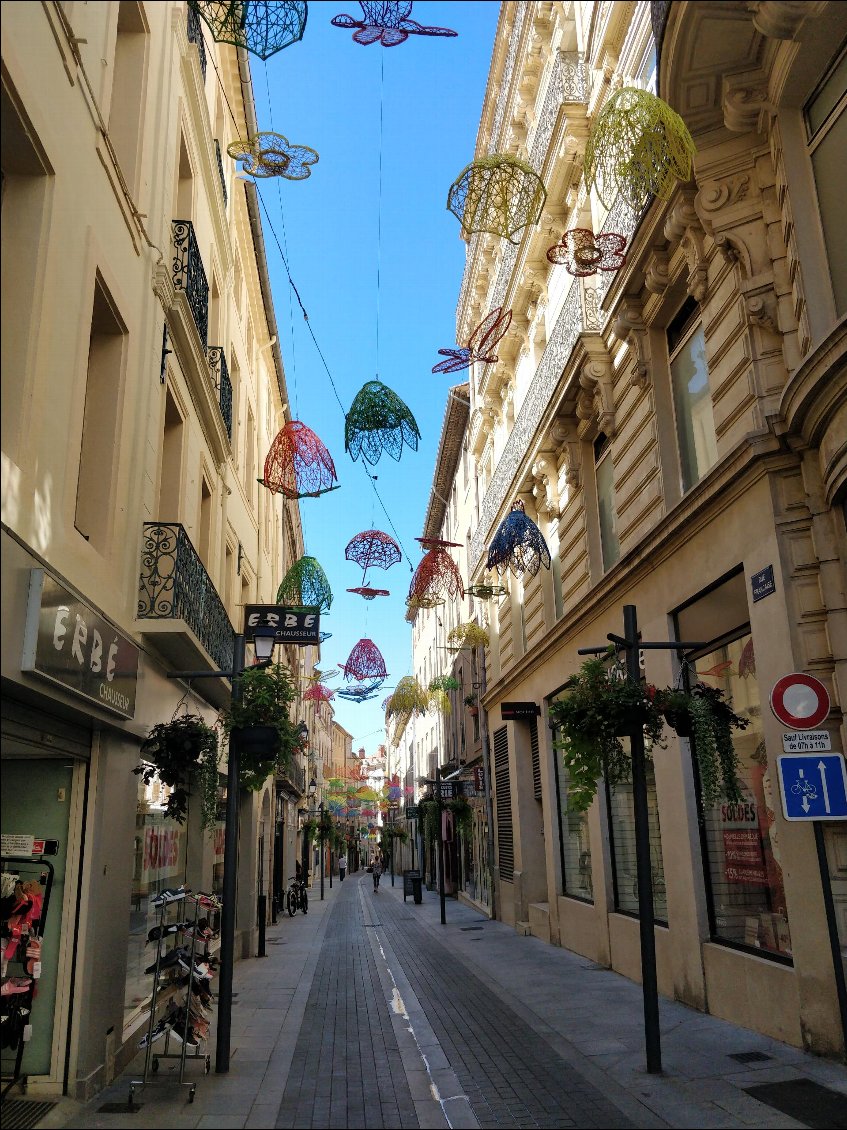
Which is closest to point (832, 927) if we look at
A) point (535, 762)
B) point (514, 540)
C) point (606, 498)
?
point (606, 498)

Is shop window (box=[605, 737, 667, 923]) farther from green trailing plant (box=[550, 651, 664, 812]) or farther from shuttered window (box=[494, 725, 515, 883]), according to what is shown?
shuttered window (box=[494, 725, 515, 883])

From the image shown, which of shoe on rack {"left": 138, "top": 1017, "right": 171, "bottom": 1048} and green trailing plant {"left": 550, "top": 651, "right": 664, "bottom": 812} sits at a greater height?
green trailing plant {"left": 550, "top": 651, "right": 664, "bottom": 812}

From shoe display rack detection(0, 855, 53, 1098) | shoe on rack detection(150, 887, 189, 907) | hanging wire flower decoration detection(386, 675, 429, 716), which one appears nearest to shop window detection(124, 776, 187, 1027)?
shoe on rack detection(150, 887, 189, 907)

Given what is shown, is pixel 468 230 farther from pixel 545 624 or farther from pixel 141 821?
pixel 545 624

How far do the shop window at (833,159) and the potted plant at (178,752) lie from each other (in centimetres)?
739

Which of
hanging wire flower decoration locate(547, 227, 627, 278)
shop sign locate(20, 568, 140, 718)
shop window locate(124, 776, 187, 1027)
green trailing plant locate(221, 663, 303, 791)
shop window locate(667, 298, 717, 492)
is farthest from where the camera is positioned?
hanging wire flower decoration locate(547, 227, 627, 278)

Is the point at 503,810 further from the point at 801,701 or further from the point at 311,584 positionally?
the point at 801,701

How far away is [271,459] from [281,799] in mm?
22058

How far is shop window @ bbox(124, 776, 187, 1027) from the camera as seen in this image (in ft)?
30.1

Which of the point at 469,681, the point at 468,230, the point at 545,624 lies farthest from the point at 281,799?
the point at 468,230

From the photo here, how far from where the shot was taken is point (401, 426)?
11602 mm

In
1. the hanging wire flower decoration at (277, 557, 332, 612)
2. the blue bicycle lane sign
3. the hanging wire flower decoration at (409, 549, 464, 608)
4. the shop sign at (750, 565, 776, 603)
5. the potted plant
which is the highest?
the hanging wire flower decoration at (409, 549, 464, 608)

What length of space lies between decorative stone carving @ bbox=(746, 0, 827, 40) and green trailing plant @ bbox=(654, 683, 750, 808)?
5700 millimetres

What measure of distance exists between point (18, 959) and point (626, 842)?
30.5 feet
